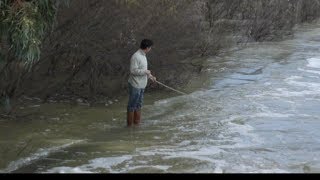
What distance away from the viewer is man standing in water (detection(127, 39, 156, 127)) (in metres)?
11.0

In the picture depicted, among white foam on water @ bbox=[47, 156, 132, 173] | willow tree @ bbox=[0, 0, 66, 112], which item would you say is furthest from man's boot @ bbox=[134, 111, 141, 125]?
willow tree @ bbox=[0, 0, 66, 112]

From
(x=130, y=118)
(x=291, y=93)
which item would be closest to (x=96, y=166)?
(x=130, y=118)

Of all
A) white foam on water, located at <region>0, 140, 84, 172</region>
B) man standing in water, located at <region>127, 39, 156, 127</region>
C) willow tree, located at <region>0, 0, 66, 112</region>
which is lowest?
white foam on water, located at <region>0, 140, 84, 172</region>

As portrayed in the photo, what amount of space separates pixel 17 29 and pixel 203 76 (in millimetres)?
12546

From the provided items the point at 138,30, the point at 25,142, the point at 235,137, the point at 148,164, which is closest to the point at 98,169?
the point at 148,164

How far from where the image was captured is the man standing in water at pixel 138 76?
10992 millimetres

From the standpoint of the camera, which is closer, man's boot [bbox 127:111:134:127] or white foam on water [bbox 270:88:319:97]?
man's boot [bbox 127:111:134:127]

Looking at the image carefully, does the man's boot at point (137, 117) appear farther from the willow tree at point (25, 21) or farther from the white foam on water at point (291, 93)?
the white foam on water at point (291, 93)

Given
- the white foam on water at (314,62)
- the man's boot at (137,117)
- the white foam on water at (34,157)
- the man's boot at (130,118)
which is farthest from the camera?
the white foam on water at (314,62)

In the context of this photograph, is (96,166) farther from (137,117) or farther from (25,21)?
(137,117)

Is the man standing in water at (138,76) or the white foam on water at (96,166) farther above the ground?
the man standing in water at (138,76)

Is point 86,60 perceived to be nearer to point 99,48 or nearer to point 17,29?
point 99,48

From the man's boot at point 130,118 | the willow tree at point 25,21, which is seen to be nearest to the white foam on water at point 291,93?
the man's boot at point 130,118

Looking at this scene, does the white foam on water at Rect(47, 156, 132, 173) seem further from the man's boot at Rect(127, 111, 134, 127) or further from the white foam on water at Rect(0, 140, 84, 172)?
the man's boot at Rect(127, 111, 134, 127)
